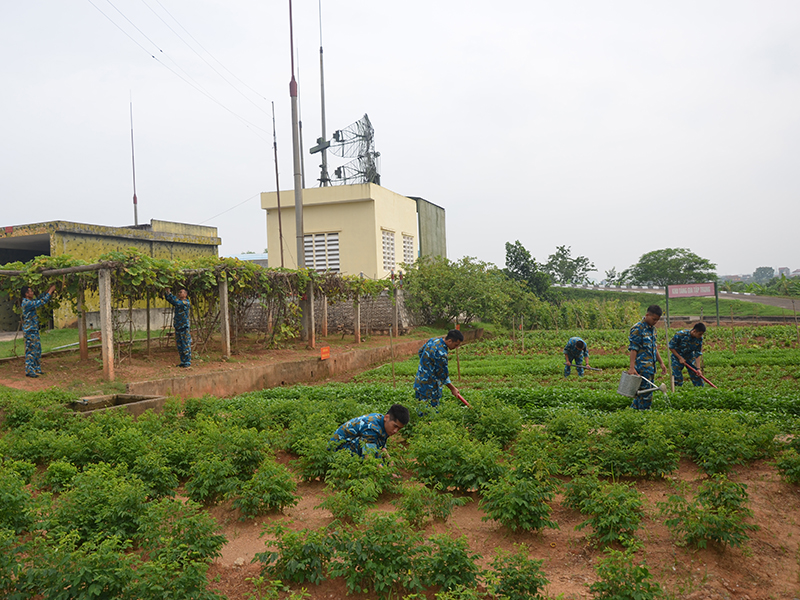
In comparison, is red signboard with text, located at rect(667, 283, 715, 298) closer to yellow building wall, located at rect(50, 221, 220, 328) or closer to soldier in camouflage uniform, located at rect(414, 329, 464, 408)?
soldier in camouflage uniform, located at rect(414, 329, 464, 408)

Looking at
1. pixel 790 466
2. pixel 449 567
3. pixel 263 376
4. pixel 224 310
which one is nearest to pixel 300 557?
pixel 449 567

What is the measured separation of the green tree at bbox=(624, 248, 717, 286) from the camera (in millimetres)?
55312

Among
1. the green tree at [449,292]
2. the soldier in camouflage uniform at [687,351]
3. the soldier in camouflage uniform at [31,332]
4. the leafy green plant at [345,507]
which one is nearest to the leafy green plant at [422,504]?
Answer: the leafy green plant at [345,507]

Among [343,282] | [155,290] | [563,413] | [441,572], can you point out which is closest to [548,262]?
[343,282]

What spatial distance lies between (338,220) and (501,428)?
826 inches

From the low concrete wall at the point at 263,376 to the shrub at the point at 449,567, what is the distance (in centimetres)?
806

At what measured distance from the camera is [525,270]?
1505 inches

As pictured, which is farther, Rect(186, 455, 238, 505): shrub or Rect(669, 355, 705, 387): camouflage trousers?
Rect(669, 355, 705, 387): camouflage trousers

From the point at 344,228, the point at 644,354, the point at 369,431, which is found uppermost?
the point at 344,228

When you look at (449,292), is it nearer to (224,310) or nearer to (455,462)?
(224,310)

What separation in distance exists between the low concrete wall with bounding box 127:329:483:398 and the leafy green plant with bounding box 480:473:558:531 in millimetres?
7597

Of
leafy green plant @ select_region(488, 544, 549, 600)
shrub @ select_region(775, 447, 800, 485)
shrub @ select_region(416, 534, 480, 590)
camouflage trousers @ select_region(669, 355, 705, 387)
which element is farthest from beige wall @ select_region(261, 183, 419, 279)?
leafy green plant @ select_region(488, 544, 549, 600)

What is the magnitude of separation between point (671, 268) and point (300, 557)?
61.5 metres

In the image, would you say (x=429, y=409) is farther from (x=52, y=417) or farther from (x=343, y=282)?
(x=343, y=282)
